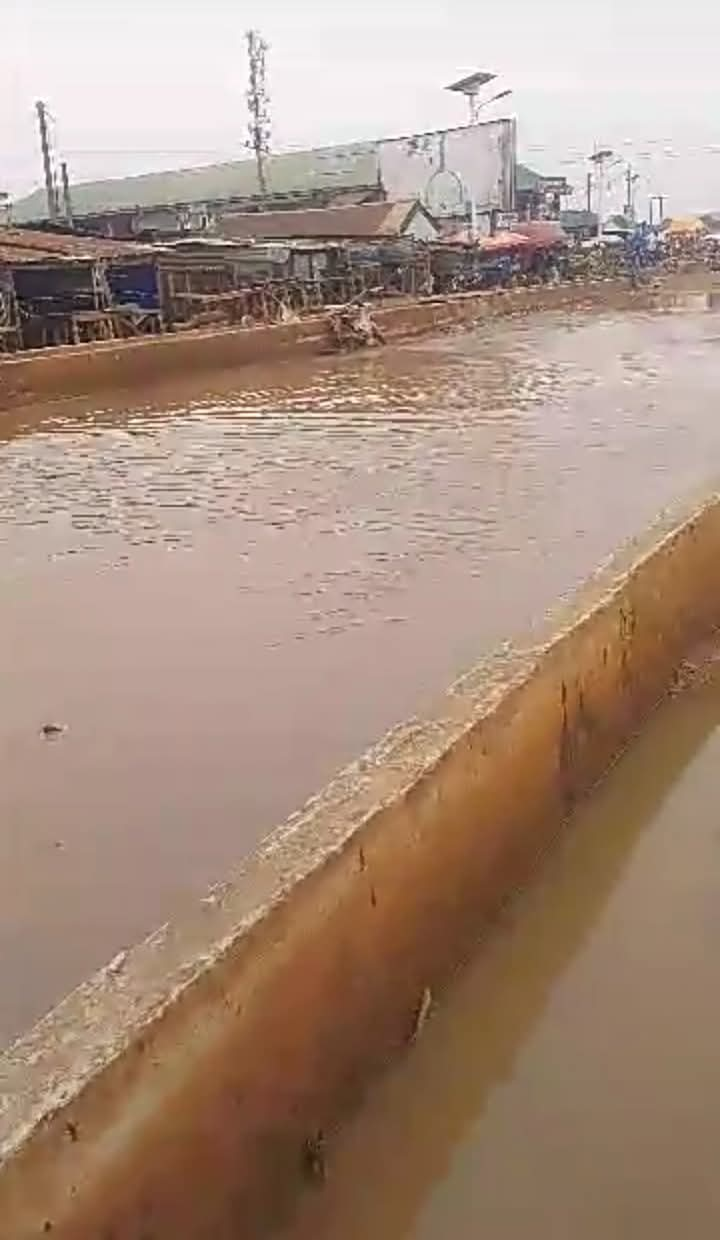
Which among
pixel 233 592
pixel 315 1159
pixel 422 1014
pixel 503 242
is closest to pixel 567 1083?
pixel 422 1014

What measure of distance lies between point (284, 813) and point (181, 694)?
1.44 m

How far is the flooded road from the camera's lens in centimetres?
464

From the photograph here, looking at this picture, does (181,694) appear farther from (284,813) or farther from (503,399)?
(503,399)

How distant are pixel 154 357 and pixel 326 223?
1829 cm

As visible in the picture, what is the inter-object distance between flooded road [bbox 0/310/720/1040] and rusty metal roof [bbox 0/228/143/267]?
5.93 m

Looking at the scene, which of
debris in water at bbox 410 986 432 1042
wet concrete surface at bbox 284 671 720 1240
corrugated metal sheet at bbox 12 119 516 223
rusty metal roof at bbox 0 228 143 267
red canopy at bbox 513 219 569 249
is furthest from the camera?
corrugated metal sheet at bbox 12 119 516 223

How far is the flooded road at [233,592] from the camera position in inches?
183

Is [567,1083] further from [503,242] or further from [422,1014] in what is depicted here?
[503,242]

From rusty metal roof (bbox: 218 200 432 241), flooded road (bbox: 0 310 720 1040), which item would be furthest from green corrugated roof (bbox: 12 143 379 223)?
flooded road (bbox: 0 310 720 1040)

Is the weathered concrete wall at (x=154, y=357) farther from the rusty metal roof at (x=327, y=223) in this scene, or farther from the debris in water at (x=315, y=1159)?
the debris in water at (x=315, y=1159)

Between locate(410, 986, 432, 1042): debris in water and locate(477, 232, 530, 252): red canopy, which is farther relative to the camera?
locate(477, 232, 530, 252): red canopy

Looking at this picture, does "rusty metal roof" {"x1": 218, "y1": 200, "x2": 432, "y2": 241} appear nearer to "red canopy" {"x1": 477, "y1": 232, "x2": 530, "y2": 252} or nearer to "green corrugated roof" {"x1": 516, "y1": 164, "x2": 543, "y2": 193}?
"red canopy" {"x1": 477, "y1": 232, "x2": 530, "y2": 252}

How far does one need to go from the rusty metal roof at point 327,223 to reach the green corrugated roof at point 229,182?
1049 cm

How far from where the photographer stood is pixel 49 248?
24.5 meters
